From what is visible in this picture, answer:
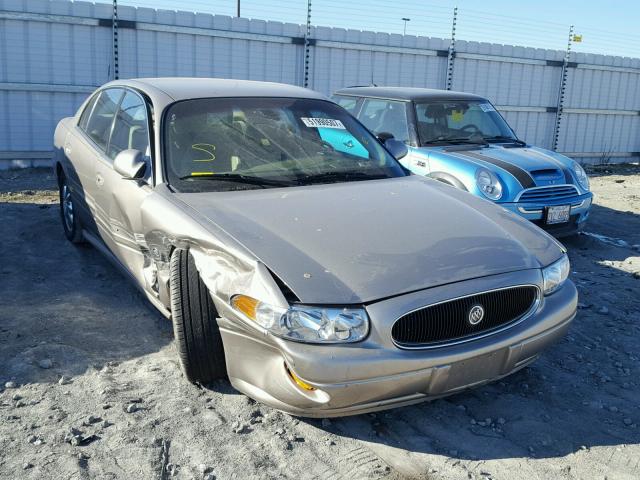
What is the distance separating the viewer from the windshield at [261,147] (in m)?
3.80

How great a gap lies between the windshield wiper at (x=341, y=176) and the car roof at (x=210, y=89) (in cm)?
78

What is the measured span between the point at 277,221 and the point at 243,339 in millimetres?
666

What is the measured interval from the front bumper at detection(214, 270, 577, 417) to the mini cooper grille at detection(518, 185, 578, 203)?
3.35 metres

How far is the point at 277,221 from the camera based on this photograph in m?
3.25

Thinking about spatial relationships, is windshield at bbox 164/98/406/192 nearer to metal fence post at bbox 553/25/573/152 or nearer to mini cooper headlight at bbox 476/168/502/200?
mini cooper headlight at bbox 476/168/502/200

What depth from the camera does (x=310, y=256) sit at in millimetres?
2920

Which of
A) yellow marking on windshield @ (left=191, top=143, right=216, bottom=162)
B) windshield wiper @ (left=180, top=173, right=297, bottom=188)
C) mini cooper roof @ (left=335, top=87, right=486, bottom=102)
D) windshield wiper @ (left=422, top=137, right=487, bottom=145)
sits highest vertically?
mini cooper roof @ (left=335, top=87, right=486, bottom=102)

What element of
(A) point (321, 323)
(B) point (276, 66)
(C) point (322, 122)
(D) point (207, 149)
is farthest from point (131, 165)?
(B) point (276, 66)

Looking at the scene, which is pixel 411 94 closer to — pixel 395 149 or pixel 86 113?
pixel 395 149

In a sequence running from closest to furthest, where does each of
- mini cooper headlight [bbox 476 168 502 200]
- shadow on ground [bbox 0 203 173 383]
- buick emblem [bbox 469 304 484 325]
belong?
buick emblem [bbox 469 304 484 325]
shadow on ground [bbox 0 203 173 383]
mini cooper headlight [bbox 476 168 502 200]

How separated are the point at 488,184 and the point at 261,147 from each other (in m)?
2.98

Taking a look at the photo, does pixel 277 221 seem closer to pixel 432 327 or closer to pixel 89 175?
pixel 432 327

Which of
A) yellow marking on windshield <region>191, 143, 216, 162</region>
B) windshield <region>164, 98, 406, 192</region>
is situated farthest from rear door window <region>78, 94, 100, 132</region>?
yellow marking on windshield <region>191, 143, 216, 162</region>

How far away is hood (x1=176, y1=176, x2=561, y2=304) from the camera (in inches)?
110
